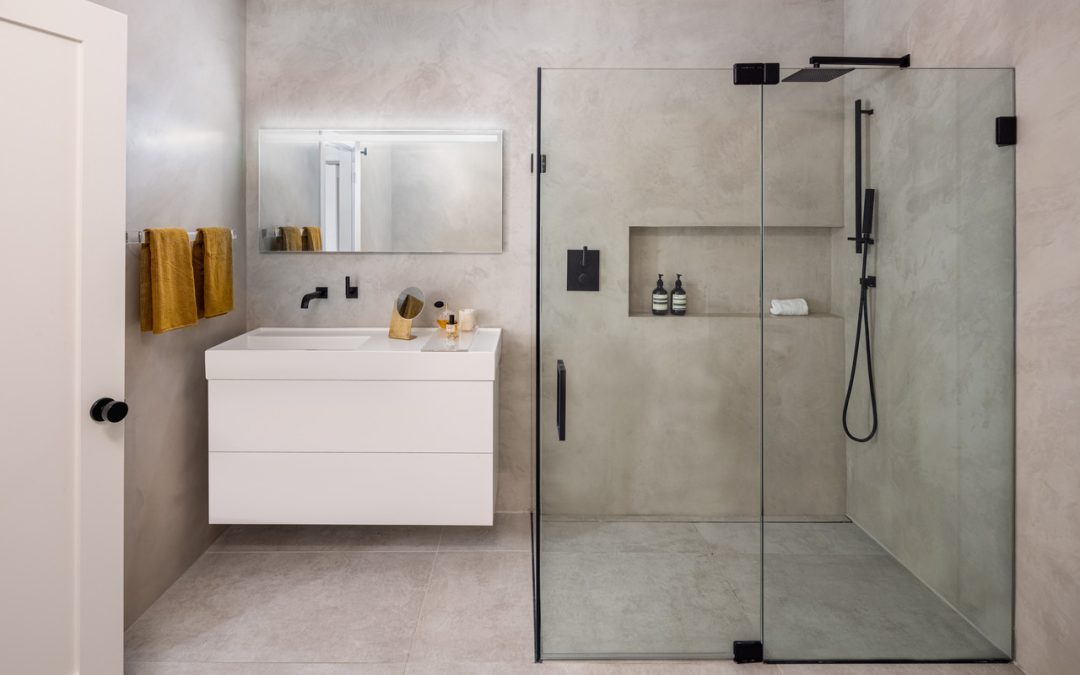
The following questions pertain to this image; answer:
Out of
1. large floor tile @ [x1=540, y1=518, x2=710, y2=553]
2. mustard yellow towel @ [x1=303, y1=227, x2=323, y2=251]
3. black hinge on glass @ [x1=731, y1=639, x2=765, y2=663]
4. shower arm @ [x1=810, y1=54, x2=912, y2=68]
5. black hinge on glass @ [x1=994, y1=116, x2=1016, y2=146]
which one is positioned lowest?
black hinge on glass @ [x1=731, y1=639, x2=765, y2=663]

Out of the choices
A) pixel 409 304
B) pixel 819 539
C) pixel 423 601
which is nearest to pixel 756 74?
pixel 819 539

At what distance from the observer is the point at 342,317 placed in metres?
3.07

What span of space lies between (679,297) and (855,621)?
1.10 m

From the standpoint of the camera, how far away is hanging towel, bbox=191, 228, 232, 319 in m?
2.44

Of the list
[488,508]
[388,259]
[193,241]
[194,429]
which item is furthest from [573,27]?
[194,429]

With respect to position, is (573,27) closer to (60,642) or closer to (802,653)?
(802,653)

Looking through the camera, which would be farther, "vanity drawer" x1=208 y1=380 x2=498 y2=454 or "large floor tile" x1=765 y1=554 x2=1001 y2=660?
Result: "vanity drawer" x1=208 y1=380 x2=498 y2=454

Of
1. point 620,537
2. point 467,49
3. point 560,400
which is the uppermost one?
point 467,49

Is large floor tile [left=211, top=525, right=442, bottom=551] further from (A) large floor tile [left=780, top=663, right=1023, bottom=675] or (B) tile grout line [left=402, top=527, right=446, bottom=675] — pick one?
(A) large floor tile [left=780, top=663, right=1023, bottom=675]

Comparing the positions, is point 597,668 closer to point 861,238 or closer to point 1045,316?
point 861,238

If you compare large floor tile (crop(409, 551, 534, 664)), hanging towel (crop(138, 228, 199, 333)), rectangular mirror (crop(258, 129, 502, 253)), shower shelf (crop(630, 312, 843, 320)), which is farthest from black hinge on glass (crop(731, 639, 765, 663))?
hanging towel (crop(138, 228, 199, 333))

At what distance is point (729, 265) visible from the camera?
1.87 meters

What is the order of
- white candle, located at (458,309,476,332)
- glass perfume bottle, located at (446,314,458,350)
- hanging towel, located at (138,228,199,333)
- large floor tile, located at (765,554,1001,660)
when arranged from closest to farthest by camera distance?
large floor tile, located at (765,554,1001,660)
hanging towel, located at (138,228,199,333)
glass perfume bottle, located at (446,314,458,350)
white candle, located at (458,309,476,332)

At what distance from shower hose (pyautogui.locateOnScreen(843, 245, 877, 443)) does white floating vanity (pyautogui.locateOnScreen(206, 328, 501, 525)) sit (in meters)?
1.20
